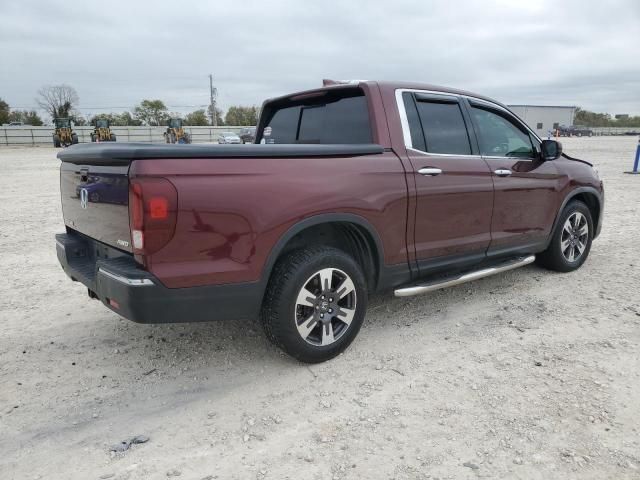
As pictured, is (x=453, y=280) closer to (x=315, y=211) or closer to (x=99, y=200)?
(x=315, y=211)

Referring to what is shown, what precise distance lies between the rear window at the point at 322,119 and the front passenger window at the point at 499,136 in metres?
1.21

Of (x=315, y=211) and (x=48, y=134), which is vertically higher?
(x=48, y=134)

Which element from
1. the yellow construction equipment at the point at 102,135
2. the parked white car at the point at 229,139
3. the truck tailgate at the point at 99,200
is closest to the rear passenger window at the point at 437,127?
the truck tailgate at the point at 99,200

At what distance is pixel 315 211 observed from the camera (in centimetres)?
314

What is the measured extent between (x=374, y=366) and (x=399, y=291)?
0.61 m

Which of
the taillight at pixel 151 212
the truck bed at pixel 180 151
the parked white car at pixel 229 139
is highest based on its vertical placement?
the parked white car at pixel 229 139

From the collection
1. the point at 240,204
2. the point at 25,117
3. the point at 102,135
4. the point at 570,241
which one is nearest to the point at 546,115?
the point at 102,135

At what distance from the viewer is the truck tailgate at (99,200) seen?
2.79m

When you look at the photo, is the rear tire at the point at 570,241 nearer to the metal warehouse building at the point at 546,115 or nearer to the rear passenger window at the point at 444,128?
the rear passenger window at the point at 444,128

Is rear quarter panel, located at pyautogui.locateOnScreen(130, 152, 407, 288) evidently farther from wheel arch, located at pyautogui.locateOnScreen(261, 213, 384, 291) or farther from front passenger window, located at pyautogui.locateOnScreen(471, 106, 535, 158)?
front passenger window, located at pyautogui.locateOnScreen(471, 106, 535, 158)

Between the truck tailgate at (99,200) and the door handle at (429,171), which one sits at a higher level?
the door handle at (429,171)

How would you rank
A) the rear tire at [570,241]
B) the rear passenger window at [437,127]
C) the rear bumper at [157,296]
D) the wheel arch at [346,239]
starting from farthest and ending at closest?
the rear tire at [570,241] < the rear passenger window at [437,127] < the wheel arch at [346,239] < the rear bumper at [157,296]

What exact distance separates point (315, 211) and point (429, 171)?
1.11 meters

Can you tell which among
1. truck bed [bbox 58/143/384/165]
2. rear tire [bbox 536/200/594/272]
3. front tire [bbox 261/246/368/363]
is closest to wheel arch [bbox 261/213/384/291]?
front tire [bbox 261/246/368/363]
